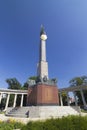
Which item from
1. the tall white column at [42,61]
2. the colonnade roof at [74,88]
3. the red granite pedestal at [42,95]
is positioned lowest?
the red granite pedestal at [42,95]

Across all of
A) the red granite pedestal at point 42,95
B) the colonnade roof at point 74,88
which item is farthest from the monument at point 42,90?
the colonnade roof at point 74,88

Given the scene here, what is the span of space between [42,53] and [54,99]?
1071cm

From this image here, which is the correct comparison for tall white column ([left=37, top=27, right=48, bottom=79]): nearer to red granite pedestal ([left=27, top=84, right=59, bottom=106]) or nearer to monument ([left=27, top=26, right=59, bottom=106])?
monument ([left=27, top=26, right=59, bottom=106])

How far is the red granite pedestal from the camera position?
85.7 ft

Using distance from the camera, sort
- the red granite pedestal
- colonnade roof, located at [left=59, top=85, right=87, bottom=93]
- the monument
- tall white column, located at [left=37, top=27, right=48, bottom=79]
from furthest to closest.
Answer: colonnade roof, located at [left=59, top=85, right=87, bottom=93] < tall white column, located at [left=37, top=27, right=48, bottom=79] < the monument < the red granite pedestal

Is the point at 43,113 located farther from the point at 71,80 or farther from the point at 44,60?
the point at 71,80

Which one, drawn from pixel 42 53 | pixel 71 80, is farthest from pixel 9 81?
pixel 42 53

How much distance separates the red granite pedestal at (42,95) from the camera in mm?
26125

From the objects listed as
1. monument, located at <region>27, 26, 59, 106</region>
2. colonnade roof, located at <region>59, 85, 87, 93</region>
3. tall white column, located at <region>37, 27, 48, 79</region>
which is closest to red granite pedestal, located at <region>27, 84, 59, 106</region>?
monument, located at <region>27, 26, 59, 106</region>

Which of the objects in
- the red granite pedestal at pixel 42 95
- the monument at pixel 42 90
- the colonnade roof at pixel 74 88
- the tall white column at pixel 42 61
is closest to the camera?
the red granite pedestal at pixel 42 95

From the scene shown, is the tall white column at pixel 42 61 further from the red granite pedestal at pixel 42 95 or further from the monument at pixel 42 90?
the red granite pedestal at pixel 42 95

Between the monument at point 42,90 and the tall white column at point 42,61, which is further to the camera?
the tall white column at point 42,61

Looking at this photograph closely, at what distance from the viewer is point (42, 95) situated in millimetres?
26391

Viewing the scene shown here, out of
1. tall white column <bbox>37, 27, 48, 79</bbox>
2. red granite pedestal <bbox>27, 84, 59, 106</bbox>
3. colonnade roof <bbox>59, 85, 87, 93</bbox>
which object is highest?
tall white column <bbox>37, 27, 48, 79</bbox>
